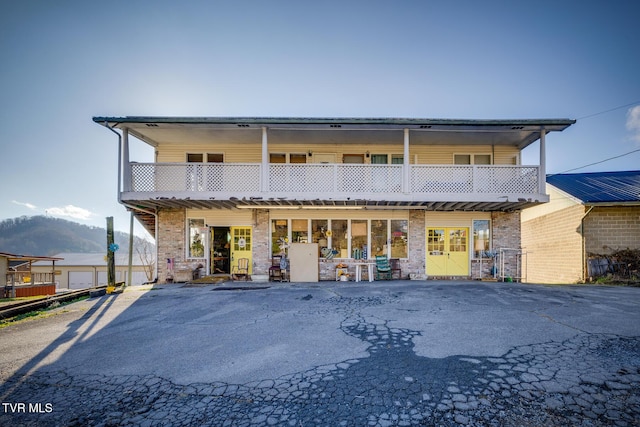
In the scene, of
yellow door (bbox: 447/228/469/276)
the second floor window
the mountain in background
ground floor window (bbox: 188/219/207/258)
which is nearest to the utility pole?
ground floor window (bbox: 188/219/207/258)

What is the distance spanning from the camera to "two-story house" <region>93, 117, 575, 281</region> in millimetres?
11086

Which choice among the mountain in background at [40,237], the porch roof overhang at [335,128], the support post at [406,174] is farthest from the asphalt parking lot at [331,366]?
the mountain in background at [40,237]

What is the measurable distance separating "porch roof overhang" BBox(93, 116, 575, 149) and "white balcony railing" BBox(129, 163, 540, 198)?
55.2 inches

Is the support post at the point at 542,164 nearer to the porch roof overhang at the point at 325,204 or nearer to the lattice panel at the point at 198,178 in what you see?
the porch roof overhang at the point at 325,204

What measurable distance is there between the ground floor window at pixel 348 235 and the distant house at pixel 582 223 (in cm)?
742

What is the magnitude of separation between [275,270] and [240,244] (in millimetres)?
2076

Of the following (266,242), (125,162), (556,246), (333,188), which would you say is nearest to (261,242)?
(266,242)

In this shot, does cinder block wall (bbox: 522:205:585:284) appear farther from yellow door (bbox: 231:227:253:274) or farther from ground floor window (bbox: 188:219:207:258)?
ground floor window (bbox: 188:219:207:258)

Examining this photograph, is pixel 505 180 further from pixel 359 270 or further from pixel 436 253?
pixel 359 270

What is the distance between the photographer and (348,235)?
12.9m

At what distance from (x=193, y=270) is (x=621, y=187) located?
2012 cm

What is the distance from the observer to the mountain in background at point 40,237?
76688 millimetres

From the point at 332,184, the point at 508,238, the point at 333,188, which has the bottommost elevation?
the point at 508,238

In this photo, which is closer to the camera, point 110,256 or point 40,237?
point 110,256
